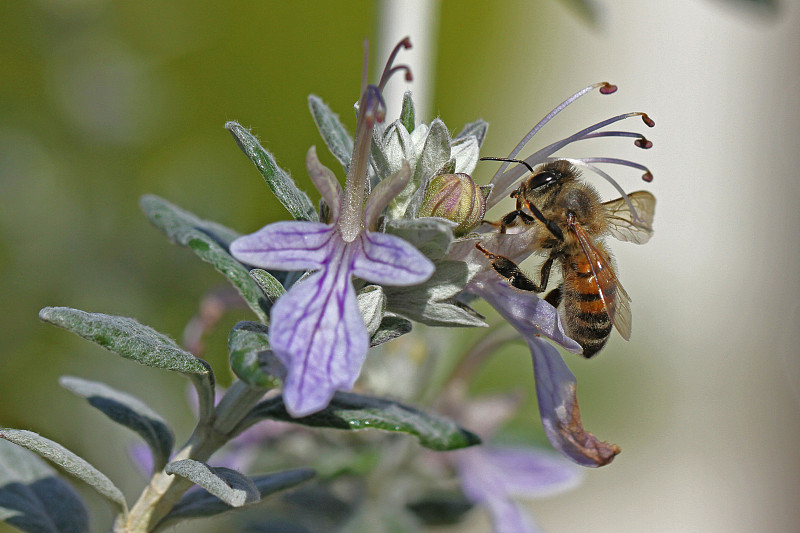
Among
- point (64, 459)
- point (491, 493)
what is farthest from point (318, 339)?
point (491, 493)

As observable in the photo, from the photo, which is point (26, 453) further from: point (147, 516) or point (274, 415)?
point (274, 415)

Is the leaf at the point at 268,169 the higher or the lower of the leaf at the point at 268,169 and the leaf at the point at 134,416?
the higher

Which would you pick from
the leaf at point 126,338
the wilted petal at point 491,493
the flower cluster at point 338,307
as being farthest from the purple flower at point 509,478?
the leaf at point 126,338

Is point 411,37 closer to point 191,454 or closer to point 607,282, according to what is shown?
point 607,282

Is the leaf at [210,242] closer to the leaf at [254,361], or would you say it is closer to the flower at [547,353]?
the leaf at [254,361]

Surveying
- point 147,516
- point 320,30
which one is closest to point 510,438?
point 147,516

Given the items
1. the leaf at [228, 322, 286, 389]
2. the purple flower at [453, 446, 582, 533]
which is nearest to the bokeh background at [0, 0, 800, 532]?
the purple flower at [453, 446, 582, 533]
